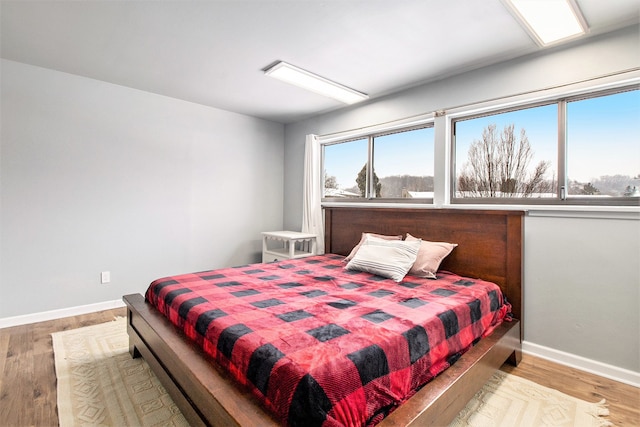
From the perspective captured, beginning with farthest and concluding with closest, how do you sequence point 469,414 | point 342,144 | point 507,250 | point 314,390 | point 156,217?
point 342,144 → point 156,217 → point 507,250 → point 469,414 → point 314,390

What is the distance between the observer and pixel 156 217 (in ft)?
12.4

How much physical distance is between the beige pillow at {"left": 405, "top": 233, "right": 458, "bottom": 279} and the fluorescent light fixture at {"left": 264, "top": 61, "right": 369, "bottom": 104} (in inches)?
70.7

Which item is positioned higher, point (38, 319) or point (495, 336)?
point (495, 336)

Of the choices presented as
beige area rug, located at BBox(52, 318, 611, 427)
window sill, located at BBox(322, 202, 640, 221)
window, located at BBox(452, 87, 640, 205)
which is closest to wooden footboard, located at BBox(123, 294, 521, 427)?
beige area rug, located at BBox(52, 318, 611, 427)

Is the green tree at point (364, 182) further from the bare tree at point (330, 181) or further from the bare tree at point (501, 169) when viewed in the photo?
the bare tree at point (501, 169)

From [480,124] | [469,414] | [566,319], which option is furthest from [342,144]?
[469,414]

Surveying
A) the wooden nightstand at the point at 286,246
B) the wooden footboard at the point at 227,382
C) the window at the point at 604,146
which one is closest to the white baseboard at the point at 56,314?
the wooden footboard at the point at 227,382

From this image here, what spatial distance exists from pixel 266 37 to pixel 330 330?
83.6 inches

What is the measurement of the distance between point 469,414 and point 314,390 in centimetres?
121

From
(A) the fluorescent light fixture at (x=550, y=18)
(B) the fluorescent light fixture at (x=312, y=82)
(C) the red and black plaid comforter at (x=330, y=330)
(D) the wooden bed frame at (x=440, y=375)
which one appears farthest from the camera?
A: (B) the fluorescent light fixture at (x=312, y=82)

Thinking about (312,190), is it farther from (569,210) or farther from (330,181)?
(569,210)

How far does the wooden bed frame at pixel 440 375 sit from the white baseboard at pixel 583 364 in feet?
0.61

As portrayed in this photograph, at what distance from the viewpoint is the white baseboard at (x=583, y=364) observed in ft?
6.98

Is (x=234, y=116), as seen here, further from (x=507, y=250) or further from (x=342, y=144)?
(x=507, y=250)
